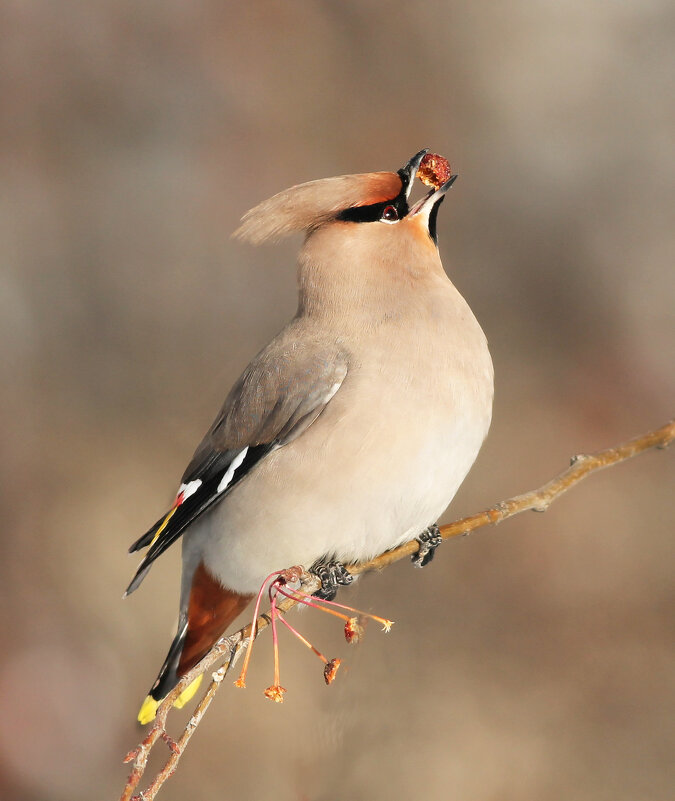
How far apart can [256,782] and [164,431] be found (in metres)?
1.68

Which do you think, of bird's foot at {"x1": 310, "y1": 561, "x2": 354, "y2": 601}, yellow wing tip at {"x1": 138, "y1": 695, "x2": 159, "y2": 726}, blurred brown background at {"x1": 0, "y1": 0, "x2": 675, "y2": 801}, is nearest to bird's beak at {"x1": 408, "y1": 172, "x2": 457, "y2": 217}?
bird's foot at {"x1": 310, "y1": 561, "x2": 354, "y2": 601}

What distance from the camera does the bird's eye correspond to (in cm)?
204

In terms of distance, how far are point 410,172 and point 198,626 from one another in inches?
42.9

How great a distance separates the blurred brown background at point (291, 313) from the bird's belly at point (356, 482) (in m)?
0.50

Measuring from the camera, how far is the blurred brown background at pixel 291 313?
3.02 metres

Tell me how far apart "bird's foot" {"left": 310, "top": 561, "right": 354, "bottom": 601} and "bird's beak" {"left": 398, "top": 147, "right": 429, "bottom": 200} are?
2.52 feet

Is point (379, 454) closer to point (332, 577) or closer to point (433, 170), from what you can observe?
point (332, 577)

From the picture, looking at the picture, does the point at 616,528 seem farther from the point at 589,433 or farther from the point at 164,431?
the point at 164,431

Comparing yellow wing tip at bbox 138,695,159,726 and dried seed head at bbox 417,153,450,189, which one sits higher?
dried seed head at bbox 417,153,450,189

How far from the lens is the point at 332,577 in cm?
196

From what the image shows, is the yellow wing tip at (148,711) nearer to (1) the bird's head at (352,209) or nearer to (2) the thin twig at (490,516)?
(2) the thin twig at (490,516)

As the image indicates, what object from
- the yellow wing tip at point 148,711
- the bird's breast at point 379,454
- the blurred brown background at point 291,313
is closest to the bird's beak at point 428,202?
the bird's breast at point 379,454

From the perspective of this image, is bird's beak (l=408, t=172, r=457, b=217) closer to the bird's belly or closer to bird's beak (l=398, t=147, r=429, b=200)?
Result: bird's beak (l=398, t=147, r=429, b=200)

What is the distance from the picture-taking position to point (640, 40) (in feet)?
14.6
